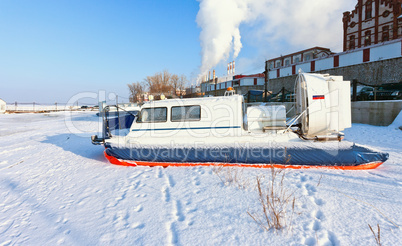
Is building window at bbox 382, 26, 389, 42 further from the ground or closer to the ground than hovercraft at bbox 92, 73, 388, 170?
further from the ground

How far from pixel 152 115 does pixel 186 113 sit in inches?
36.3

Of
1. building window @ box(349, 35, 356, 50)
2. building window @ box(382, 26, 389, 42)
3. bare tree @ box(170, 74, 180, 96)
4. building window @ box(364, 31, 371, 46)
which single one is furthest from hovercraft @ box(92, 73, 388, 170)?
bare tree @ box(170, 74, 180, 96)

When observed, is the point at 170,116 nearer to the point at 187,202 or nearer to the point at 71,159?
the point at 187,202

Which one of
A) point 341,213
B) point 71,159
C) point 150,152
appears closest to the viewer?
point 341,213

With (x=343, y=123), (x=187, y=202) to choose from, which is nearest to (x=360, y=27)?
(x=343, y=123)

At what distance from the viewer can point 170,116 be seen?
5004mm

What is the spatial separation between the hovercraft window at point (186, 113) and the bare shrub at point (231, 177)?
1379 millimetres

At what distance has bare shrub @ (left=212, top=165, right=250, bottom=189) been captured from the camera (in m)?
3.47

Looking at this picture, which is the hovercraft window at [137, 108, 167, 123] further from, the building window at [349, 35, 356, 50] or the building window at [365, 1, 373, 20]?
the building window at [365, 1, 373, 20]

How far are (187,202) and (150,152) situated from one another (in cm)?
200

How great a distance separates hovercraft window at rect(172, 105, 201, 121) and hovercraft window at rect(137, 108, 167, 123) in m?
0.28

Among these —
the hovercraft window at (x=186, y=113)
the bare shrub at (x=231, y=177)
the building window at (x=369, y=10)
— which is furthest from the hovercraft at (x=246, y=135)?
the building window at (x=369, y=10)

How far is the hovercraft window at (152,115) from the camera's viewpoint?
16.6 feet

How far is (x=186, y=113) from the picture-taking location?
4961 mm
